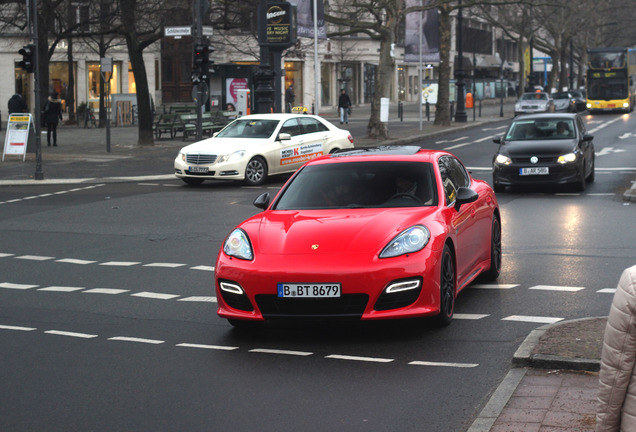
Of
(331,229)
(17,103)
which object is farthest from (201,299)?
(17,103)

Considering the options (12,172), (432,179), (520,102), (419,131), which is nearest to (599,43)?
(520,102)

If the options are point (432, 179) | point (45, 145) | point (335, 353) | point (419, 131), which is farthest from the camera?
point (419, 131)

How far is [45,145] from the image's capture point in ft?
123

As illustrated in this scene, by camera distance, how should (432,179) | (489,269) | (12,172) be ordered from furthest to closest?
(12,172) < (489,269) < (432,179)

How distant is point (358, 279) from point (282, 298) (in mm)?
585

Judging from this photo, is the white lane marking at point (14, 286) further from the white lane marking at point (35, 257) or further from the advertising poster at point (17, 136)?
the advertising poster at point (17, 136)

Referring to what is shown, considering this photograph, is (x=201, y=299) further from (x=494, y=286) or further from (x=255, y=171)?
(x=255, y=171)

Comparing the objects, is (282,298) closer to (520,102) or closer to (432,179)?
(432,179)

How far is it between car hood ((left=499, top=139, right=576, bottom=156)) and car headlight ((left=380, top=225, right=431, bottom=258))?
12.6 meters

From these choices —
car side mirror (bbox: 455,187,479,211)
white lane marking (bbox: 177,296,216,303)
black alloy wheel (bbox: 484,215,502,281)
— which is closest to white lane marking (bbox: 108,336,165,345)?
white lane marking (bbox: 177,296,216,303)

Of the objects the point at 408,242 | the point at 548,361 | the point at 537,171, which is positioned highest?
the point at 408,242

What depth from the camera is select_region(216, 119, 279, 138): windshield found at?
23.8 meters

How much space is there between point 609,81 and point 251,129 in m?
50.1

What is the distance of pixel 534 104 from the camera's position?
63531mm
